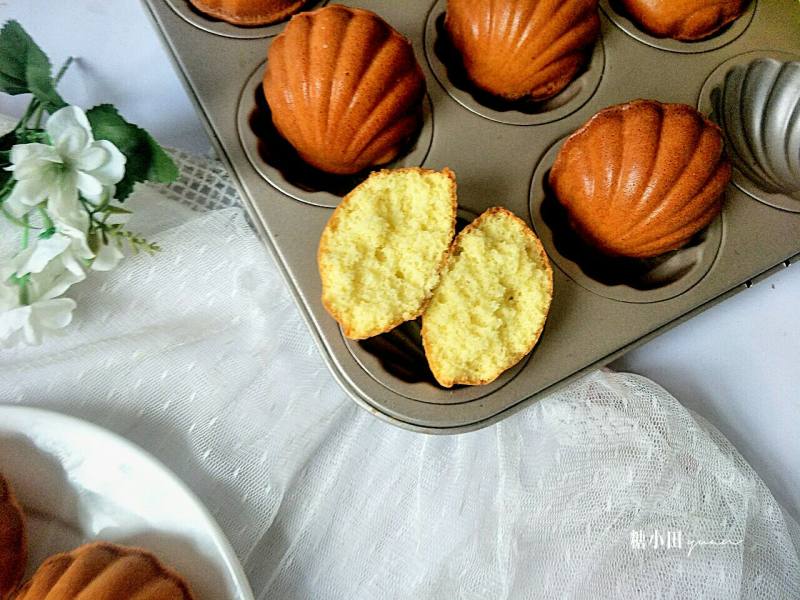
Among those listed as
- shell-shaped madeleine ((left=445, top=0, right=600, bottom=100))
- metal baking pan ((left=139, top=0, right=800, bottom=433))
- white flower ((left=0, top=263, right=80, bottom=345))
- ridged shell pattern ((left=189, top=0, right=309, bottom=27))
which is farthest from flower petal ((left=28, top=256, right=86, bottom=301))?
shell-shaped madeleine ((left=445, top=0, right=600, bottom=100))

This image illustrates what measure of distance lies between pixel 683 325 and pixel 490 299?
343 mm

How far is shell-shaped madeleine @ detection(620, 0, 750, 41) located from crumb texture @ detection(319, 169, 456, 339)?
39 centimetres

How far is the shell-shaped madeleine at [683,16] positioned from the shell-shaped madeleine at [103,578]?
868mm

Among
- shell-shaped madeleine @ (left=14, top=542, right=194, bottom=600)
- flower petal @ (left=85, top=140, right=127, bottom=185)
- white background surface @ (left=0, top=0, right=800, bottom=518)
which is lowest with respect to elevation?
shell-shaped madeleine @ (left=14, top=542, right=194, bottom=600)

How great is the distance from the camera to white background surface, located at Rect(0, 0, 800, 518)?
0.87 meters

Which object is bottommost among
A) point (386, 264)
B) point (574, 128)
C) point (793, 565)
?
point (793, 565)

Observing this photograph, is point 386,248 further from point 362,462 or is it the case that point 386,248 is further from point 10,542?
point 10,542

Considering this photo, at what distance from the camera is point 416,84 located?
0.75 m

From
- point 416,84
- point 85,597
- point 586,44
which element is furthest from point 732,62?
point 85,597

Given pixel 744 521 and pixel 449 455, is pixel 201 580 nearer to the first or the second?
pixel 449 455

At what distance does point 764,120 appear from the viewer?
3.00 feet

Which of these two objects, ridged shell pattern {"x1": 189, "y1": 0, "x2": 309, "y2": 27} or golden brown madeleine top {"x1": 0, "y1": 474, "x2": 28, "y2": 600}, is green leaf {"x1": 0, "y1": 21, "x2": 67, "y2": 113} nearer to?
ridged shell pattern {"x1": 189, "y1": 0, "x2": 309, "y2": 27}

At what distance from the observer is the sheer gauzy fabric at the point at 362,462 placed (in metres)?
0.72

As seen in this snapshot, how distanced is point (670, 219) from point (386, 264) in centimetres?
32
